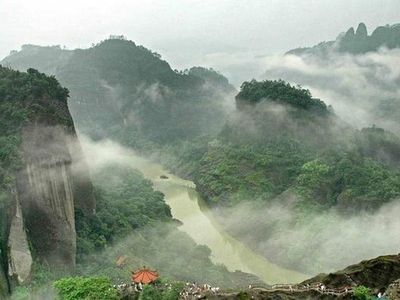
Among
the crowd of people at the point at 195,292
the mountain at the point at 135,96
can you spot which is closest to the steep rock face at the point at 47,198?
the crowd of people at the point at 195,292

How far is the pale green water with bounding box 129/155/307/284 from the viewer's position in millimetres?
29328

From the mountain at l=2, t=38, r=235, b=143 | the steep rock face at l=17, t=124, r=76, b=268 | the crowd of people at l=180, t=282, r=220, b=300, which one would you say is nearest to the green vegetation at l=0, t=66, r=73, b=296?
the steep rock face at l=17, t=124, r=76, b=268

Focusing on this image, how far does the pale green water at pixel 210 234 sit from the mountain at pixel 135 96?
604 inches

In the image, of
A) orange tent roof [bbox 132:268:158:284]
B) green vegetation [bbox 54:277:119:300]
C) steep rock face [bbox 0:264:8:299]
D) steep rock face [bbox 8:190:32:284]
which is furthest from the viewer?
steep rock face [bbox 8:190:32:284]

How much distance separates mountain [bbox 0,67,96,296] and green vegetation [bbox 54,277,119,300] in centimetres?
338

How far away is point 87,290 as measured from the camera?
16.5 m

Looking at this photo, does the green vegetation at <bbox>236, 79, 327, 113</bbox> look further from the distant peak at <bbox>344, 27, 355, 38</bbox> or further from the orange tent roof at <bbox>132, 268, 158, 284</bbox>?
the distant peak at <bbox>344, 27, 355, 38</bbox>

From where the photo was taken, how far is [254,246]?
3250 centimetres

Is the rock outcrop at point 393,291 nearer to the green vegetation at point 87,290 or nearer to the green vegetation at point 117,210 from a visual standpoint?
the green vegetation at point 87,290

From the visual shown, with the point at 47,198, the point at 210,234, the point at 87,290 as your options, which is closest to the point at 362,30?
the point at 210,234

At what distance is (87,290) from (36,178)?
8806 millimetres

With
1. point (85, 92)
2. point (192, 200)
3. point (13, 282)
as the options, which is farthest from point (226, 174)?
point (85, 92)

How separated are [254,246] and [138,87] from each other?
4575cm

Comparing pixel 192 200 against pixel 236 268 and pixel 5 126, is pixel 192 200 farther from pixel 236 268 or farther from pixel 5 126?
pixel 5 126
